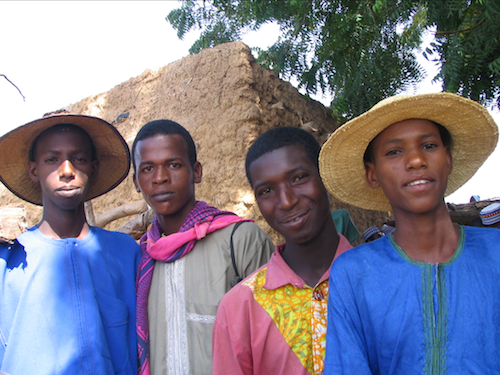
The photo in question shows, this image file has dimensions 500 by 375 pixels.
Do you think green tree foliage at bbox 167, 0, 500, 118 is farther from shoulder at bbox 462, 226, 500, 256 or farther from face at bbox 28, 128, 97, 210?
face at bbox 28, 128, 97, 210

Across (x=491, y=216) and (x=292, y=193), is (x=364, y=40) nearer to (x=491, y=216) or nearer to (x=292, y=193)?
(x=491, y=216)

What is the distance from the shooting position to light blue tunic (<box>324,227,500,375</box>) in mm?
1163

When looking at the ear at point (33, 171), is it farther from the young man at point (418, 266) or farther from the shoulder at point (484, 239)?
the shoulder at point (484, 239)

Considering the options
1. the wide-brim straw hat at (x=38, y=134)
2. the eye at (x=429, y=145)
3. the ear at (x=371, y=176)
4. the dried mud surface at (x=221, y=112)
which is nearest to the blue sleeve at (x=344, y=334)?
the ear at (x=371, y=176)

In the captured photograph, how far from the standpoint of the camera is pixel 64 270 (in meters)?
1.67

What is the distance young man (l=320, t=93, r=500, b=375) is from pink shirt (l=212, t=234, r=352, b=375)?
6.2 inches

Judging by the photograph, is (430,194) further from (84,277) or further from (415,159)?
(84,277)

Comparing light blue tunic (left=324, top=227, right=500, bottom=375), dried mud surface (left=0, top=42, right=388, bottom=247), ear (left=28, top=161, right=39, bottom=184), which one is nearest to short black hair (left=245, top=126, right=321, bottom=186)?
light blue tunic (left=324, top=227, right=500, bottom=375)

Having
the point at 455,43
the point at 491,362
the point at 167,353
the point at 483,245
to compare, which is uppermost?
the point at 455,43

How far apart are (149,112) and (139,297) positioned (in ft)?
13.0

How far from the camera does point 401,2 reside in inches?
157

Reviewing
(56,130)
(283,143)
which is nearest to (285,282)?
(283,143)

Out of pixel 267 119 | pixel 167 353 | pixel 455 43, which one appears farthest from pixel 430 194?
pixel 267 119

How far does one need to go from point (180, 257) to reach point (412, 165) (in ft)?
3.58
